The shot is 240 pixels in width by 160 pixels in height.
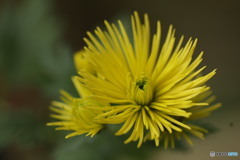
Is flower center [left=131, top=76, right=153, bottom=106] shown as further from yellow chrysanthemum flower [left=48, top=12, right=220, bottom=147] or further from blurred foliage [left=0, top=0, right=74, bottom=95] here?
blurred foliage [left=0, top=0, right=74, bottom=95]

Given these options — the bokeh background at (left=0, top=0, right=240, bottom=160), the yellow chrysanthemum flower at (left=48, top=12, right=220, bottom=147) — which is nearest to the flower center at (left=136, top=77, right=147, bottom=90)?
the yellow chrysanthemum flower at (left=48, top=12, right=220, bottom=147)

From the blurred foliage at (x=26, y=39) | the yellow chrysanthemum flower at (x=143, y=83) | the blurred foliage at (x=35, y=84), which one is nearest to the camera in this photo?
the yellow chrysanthemum flower at (x=143, y=83)

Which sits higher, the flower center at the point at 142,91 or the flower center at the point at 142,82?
the flower center at the point at 142,82

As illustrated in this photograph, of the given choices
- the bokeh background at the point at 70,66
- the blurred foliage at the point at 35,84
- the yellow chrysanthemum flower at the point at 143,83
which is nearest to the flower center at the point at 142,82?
the yellow chrysanthemum flower at the point at 143,83

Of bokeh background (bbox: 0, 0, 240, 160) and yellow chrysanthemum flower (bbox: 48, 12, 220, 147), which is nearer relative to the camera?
yellow chrysanthemum flower (bbox: 48, 12, 220, 147)

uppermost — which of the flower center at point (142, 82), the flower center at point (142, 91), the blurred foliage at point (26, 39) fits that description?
the blurred foliage at point (26, 39)

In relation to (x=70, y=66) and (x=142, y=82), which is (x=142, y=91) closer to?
(x=142, y=82)

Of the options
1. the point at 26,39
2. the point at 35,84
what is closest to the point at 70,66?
the point at 35,84

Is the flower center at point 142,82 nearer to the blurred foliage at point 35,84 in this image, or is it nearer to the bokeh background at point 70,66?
the bokeh background at point 70,66
